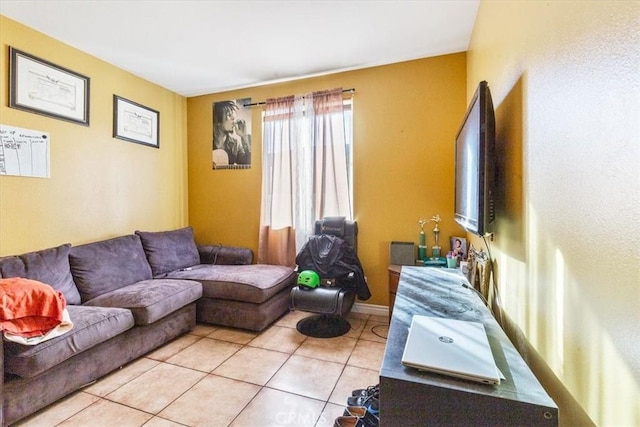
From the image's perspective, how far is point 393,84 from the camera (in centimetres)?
297

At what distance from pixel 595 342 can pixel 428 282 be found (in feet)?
3.78

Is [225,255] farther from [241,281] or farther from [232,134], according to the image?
[232,134]

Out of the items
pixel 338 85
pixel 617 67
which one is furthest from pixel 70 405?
pixel 338 85

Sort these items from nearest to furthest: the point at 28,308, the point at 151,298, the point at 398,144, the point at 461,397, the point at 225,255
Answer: the point at 461,397
the point at 28,308
the point at 151,298
the point at 398,144
the point at 225,255

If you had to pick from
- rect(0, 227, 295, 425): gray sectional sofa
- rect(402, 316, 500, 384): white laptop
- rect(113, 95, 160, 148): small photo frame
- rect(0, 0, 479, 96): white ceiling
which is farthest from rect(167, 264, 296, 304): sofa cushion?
rect(0, 0, 479, 96): white ceiling

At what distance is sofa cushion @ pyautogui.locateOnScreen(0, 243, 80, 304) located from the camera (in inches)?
76.9

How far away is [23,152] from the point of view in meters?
2.28

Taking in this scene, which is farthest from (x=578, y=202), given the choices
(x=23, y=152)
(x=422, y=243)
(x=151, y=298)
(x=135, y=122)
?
(x=135, y=122)

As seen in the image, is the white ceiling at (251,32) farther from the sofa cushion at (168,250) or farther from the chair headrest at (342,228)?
the sofa cushion at (168,250)

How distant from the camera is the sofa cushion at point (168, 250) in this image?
2.95m

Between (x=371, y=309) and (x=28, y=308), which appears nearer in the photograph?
(x=28, y=308)

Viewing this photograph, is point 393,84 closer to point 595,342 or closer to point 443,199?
point 443,199

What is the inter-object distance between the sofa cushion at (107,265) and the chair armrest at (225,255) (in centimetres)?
68

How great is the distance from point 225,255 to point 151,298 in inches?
47.7
